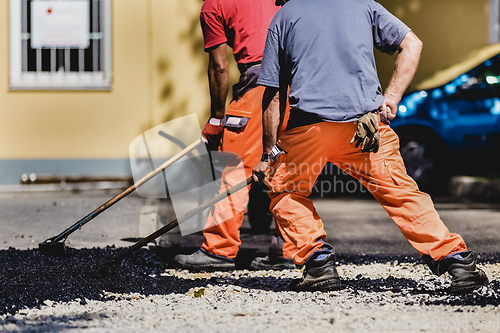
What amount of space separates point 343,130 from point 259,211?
2.33 meters

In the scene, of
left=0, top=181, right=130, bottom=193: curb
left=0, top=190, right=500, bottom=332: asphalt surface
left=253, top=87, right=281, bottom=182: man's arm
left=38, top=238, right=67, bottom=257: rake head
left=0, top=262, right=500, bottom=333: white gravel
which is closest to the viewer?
left=0, top=262, right=500, bottom=333: white gravel

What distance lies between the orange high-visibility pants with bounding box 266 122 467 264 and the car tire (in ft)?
15.7

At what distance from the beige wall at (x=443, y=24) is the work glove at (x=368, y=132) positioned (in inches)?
281

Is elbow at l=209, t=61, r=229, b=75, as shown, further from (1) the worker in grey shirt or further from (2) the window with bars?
(2) the window with bars

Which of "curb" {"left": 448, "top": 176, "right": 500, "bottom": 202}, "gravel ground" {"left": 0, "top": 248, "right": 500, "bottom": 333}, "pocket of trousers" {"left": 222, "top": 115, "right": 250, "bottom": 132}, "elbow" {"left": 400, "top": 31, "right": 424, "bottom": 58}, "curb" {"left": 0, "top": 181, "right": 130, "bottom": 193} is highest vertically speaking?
"elbow" {"left": 400, "top": 31, "right": 424, "bottom": 58}

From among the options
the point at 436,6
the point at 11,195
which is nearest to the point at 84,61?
the point at 11,195

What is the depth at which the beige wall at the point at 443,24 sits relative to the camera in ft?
33.0

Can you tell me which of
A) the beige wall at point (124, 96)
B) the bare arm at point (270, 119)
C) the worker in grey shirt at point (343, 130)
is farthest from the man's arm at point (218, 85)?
the beige wall at point (124, 96)

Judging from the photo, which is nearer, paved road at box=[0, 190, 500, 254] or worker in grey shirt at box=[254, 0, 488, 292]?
worker in grey shirt at box=[254, 0, 488, 292]

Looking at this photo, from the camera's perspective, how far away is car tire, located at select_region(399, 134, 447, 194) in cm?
805

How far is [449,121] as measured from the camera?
8047mm

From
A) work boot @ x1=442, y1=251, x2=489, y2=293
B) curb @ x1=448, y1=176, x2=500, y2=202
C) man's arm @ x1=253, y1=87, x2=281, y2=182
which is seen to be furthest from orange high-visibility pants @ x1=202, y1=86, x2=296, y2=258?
curb @ x1=448, y1=176, x2=500, y2=202

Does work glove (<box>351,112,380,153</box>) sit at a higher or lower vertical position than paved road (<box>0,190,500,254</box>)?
higher

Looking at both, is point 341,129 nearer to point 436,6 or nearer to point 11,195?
point 11,195
